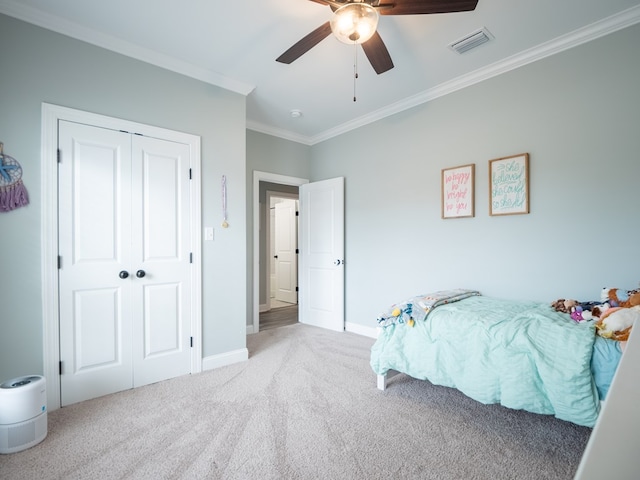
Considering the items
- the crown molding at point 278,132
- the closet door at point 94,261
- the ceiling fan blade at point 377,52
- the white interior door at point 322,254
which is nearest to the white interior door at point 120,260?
the closet door at point 94,261

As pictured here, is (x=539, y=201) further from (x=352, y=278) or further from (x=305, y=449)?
(x=305, y=449)

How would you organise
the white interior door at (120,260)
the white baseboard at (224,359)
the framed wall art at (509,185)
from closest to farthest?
the white interior door at (120,260), the framed wall art at (509,185), the white baseboard at (224,359)

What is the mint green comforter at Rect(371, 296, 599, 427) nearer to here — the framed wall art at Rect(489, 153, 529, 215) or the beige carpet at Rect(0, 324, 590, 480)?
the beige carpet at Rect(0, 324, 590, 480)

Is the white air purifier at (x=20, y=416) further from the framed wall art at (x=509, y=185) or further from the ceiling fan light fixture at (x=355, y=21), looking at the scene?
the framed wall art at (x=509, y=185)

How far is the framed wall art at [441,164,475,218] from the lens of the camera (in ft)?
10.1

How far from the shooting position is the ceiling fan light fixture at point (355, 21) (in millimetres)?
1656

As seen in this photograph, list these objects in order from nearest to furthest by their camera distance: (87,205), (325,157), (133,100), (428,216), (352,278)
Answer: (87,205)
(133,100)
(428,216)
(352,278)
(325,157)

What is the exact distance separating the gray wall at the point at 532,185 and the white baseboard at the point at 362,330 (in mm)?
80

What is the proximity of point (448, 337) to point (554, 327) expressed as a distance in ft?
1.97

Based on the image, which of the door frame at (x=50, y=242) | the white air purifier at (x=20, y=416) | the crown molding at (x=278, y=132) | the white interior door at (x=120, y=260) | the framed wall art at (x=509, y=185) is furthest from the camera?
the crown molding at (x=278, y=132)

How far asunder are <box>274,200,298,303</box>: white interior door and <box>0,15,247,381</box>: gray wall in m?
3.17

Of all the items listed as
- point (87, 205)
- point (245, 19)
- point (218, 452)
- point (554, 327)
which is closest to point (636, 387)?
point (554, 327)

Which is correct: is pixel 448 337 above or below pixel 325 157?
below

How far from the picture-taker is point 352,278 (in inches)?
166
